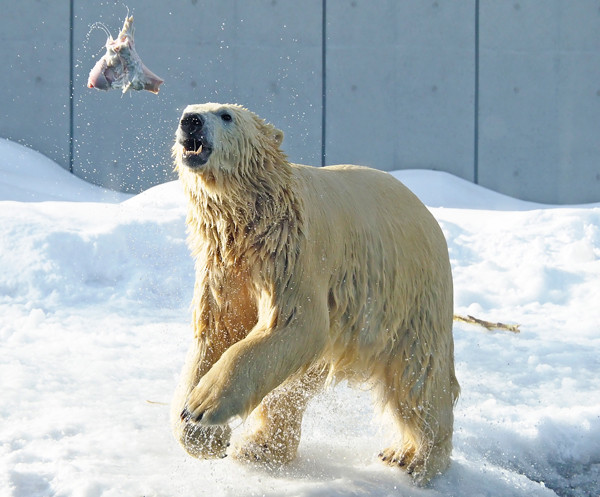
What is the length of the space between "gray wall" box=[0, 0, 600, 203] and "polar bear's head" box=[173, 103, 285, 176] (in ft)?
23.9

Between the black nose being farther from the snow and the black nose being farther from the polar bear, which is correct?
the snow

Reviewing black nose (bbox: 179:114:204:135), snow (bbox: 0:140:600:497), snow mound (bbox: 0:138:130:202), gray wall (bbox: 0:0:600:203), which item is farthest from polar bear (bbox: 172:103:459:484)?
gray wall (bbox: 0:0:600:203)

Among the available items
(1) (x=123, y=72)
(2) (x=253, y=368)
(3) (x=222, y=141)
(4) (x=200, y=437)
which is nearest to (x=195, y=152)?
(3) (x=222, y=141)

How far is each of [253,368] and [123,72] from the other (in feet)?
6.22

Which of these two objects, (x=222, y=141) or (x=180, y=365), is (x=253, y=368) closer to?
(x=222, y=141)

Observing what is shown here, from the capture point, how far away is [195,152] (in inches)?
119

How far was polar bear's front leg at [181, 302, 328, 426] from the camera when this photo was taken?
290 centimetres

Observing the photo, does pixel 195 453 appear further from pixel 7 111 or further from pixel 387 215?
pixel 7 111

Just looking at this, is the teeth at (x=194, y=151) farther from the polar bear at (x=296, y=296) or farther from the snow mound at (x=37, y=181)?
the snow mound at (x=37, y=181)

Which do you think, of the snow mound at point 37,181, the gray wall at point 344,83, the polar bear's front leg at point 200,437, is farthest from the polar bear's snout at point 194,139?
the gray wall at point 344,83

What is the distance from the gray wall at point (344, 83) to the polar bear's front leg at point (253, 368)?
24.9ft

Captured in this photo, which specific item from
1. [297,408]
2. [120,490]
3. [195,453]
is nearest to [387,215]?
[297,408]

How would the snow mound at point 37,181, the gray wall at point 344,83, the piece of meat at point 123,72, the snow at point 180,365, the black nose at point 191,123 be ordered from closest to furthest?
1. the black nose at point 191,123
2. the snow at point 180,365
3. the piece of meat at point 123,72
4. the snow mound at point 37,181
5. the gray wall at point 344,83

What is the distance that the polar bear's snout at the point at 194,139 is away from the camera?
3.03m
